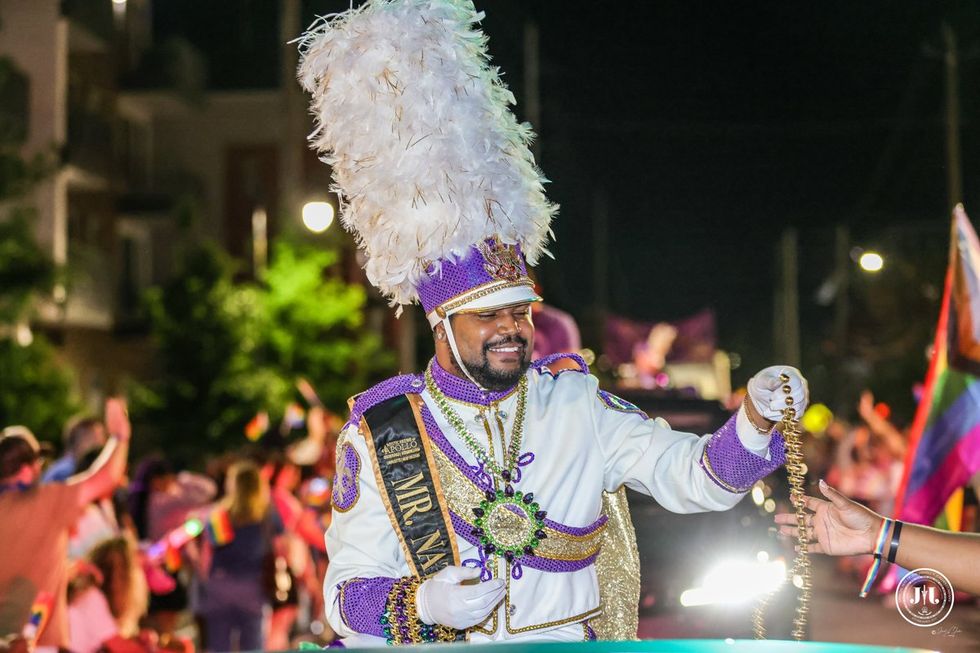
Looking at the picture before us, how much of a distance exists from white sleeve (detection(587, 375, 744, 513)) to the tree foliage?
23.7 metres

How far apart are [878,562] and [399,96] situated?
6.88ft

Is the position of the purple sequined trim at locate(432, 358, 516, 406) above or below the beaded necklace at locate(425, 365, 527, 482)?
above

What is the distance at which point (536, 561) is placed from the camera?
15.3 feet

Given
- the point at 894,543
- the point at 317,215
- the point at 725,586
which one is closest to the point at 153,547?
the point at 725,586

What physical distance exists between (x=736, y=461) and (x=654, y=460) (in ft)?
A: 1.16

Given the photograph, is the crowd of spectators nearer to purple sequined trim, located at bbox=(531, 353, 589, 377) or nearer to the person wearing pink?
the person wearing pink

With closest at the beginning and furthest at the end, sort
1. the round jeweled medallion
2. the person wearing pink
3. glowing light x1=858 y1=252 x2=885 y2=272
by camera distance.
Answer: the round jeweled medallion < the person wearing pink < glowing light x1=858 y1=252 x2=885 y2=272

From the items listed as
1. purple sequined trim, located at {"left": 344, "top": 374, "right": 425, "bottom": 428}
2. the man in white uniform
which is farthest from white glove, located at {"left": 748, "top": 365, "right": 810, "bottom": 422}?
purple sequined trim, located at {"left": 344, "top": 374, "right": 425, "bottom": 428}

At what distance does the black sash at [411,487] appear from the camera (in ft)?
15.2

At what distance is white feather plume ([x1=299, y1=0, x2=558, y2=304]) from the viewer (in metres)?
4.69

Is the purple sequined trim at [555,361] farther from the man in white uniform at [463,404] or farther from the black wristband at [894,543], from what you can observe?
the black wristband at [894,543]

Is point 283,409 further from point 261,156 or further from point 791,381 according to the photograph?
point 791,381

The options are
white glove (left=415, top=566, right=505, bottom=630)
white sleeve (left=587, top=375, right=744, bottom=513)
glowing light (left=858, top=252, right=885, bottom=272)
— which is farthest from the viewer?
glowing light (left=858, top=252, right=885, bottom=272)

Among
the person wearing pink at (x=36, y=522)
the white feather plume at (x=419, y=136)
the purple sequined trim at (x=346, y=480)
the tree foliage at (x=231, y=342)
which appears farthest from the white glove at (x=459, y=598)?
the tree foliage at (x=231, y=342)
